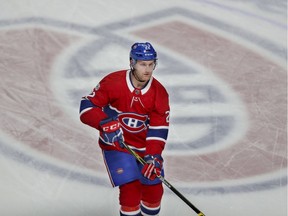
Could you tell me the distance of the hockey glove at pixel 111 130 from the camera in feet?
13.7

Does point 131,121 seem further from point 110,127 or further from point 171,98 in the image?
point 171,98

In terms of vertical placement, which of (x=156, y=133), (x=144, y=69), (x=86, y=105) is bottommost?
(x=156, y=133)

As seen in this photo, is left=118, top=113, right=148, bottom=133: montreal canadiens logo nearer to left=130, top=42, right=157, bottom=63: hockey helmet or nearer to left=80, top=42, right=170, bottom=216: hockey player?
left=80, top=42, right=170, bottom=216: hockey player

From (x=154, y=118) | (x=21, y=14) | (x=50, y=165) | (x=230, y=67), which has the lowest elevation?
(x=50, y=165)

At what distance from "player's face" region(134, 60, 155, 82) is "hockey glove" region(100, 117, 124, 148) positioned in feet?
0.97

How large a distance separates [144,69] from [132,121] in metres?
0.36

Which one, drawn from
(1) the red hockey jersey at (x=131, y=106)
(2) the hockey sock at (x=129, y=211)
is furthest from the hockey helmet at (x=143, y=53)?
(2) the hockey sock at (x=129, y=211)

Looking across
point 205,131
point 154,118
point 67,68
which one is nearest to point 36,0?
point 67,68

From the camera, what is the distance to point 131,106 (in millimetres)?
4316

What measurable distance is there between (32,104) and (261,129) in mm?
1859

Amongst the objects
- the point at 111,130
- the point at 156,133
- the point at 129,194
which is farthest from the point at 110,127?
the point at 129,194

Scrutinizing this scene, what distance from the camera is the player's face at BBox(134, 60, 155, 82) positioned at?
13.7ft

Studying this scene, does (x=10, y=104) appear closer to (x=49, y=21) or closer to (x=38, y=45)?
(x=38, y=45)

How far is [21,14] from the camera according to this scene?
743 centimetres
